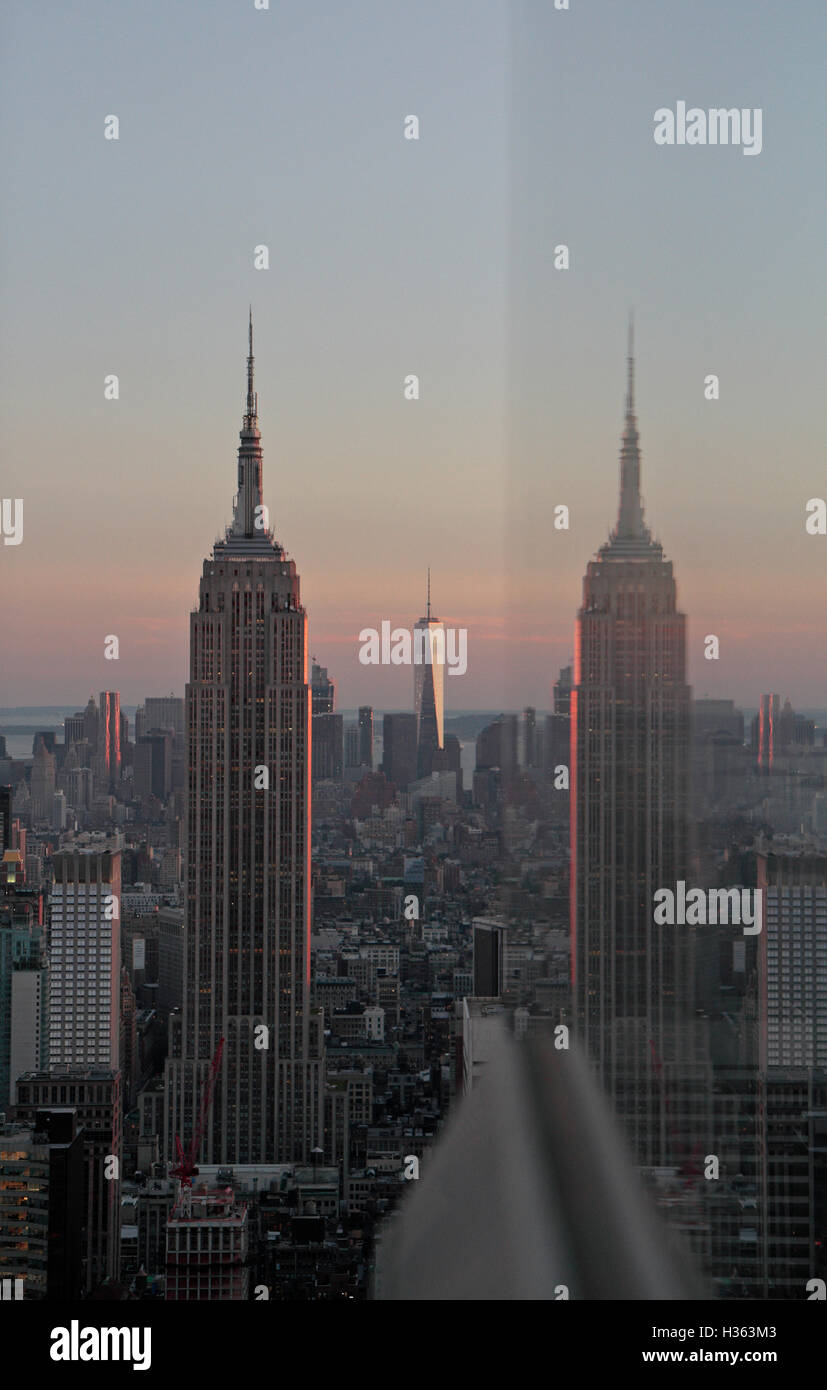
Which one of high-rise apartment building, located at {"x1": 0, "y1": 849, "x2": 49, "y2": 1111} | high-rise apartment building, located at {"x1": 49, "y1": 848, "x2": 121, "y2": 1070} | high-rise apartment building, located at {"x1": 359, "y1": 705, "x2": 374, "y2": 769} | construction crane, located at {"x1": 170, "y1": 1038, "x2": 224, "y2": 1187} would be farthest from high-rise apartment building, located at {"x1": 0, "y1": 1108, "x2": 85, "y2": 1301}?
high-rise apartment building, located at {"x1": 359, "y1": 705, "x2": 374, "y2": 769}

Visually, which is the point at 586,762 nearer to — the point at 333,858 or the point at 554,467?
the point at 554,467

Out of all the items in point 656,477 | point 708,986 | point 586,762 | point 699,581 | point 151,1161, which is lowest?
point 151,1161

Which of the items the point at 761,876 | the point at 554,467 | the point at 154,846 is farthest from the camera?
the point at 154,846

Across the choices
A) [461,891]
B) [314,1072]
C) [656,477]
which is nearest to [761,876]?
[656,477]

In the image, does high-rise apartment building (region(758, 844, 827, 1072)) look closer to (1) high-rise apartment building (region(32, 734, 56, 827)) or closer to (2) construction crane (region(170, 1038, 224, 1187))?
(1) high-rise apartment building (region(32, 734, 56, 827))

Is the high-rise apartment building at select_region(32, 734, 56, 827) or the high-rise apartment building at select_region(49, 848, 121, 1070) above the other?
the high-rise apartment building at select_region(32, 734, 56, 827)

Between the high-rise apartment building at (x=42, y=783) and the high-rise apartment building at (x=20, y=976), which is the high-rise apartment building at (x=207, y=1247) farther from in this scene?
the high-rise apartment building at (x=42, y=783)
